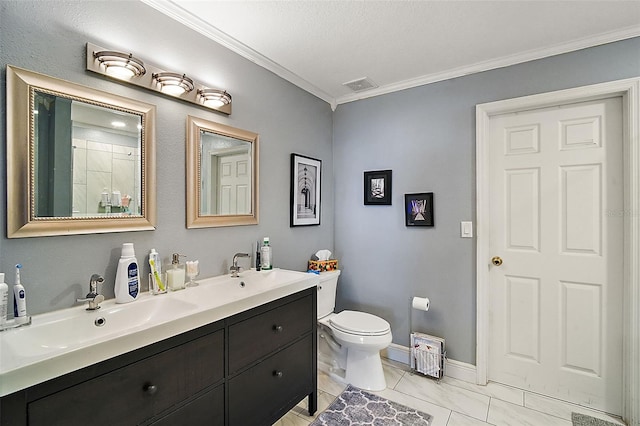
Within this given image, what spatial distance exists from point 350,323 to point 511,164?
67.1 inches

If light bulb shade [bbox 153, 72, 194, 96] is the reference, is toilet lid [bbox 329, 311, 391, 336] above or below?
below

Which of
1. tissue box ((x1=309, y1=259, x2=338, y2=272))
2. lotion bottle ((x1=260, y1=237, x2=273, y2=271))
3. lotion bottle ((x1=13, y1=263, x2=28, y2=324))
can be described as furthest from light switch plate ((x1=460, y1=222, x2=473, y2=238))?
lotion bottle ((x1=13, y1=263, x2=28, y2=324))

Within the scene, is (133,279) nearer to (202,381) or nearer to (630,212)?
(202,381)

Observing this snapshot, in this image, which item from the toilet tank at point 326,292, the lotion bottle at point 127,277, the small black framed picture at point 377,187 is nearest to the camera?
the lotion bottle at point 127,277

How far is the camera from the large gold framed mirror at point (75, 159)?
122 centimetres

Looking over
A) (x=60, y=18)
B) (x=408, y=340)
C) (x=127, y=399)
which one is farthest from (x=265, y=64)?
(x=408, y=340)

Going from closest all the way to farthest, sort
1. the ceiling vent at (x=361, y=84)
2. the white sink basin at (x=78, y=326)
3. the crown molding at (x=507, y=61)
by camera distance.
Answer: the white sink basin at (x=78, y=326) < the crown molding at (x=507, y=61) < the ceiling vent at (x=361, y=84)

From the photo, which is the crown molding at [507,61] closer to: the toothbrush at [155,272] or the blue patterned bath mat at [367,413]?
the toothbrush at [155,272]

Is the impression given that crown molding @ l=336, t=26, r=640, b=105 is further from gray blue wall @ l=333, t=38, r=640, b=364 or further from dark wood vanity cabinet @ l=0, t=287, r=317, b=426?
dark wood vanity cabinet @ l=0, t=287, r=317, b=426

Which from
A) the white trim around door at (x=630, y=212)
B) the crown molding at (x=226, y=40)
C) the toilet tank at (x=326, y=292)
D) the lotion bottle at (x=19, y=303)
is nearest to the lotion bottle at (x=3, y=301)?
the lotion bottle at (x=19, y=303)

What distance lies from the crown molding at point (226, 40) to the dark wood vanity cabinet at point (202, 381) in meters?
1.65

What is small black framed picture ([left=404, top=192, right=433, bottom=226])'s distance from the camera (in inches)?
103

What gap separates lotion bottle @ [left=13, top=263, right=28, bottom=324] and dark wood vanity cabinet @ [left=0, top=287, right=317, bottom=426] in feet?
1.39

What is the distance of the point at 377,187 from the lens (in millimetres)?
2867
